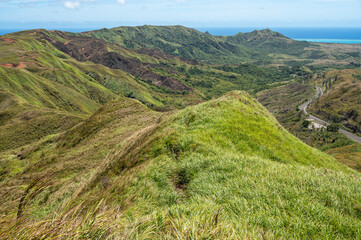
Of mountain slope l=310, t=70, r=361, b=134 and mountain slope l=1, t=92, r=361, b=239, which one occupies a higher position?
mountain slope l=1, t=92, r=361, b=239

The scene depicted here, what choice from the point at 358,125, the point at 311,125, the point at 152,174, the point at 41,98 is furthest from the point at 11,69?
the point at 358,125

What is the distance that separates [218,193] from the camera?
6449mm

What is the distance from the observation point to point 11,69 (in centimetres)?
10619

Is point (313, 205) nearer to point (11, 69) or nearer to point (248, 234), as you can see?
point (248, 234)

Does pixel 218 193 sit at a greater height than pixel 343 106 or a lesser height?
greater

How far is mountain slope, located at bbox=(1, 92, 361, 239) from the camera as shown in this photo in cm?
395

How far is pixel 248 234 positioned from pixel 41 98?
122 metres

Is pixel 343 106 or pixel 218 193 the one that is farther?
pixel 343 106

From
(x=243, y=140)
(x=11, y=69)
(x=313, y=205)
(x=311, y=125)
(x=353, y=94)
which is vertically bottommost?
(x=311, y=125)

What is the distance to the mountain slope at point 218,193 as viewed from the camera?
3945 mm

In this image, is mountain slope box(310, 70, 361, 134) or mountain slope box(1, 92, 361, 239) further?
mountain slope box(310, 70, 361, 134)

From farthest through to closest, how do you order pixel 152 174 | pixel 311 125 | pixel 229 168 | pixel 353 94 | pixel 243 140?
pixel 353 94
pixel 311 125
pixel 243 140
pixel 152 174
pixel 229 168

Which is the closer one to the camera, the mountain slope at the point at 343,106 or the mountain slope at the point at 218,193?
the mountain slope at the point at 218,193

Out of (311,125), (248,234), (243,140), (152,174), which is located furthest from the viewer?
(311,125)
